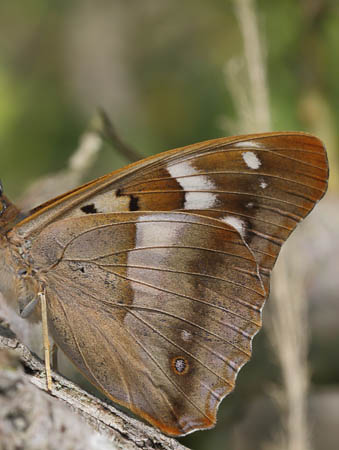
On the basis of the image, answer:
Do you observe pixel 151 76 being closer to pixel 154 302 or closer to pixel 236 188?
pixel 236 188

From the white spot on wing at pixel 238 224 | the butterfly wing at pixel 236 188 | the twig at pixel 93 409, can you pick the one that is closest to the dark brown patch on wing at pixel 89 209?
the butterfly wing at pixel 236 188

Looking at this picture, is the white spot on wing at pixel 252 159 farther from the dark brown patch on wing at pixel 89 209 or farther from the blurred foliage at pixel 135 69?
the blurred foliage at pixel 135 69

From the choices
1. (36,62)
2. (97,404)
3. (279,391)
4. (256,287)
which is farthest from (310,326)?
(36,62)

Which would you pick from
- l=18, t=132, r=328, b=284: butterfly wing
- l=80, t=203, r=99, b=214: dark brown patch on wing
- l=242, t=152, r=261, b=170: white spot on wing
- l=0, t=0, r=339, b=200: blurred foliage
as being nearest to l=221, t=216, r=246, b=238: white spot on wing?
l=18, t=132, r=328, b=284: butterfly wing

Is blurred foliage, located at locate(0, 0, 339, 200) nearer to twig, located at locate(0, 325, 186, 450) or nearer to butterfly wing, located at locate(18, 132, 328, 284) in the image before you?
butterfly wing, located at locate(18, 132, 328, 284)

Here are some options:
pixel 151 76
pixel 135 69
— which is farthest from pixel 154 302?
pixel 135 69

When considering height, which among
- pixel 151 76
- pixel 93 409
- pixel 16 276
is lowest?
pixel 93 409

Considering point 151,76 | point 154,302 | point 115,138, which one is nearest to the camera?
point 154,302
